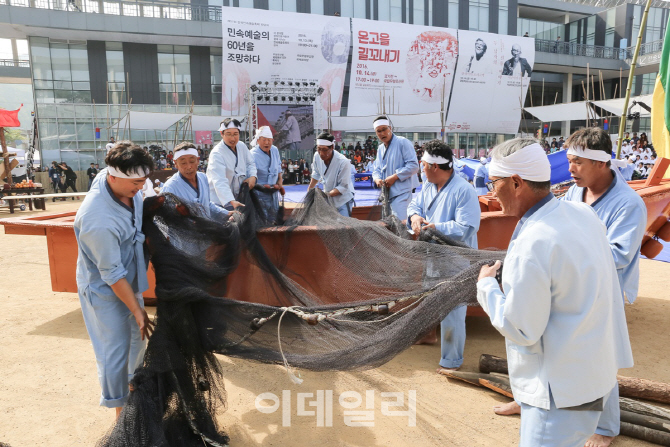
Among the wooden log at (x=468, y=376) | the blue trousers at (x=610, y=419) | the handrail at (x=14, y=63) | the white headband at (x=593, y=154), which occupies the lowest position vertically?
the wooden log at (x=468, y=376)

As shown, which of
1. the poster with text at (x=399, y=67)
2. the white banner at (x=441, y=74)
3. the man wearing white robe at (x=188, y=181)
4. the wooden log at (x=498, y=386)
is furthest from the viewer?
the white banner at (x=441, y=74)

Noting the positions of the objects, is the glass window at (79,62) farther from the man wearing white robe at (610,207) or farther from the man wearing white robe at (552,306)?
the man wearing white robe at (552,306)

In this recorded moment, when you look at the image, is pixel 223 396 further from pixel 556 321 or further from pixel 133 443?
pixel 556 321

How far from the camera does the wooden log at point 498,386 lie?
328 centimetres

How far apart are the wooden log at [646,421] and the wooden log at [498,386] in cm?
67

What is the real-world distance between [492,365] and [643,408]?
3.15 feet

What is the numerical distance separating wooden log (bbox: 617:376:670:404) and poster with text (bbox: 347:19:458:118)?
62.5 ft

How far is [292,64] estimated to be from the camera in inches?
822

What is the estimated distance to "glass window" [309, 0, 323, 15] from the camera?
1001 inches

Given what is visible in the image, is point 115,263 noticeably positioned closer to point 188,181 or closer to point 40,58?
point 188,181

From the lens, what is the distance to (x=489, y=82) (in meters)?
24.5

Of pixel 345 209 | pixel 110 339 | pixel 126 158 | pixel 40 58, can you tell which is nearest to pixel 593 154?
pixel 126 158

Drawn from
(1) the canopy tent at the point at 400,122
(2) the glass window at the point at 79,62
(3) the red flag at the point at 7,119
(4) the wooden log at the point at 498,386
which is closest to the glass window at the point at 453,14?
(1) the canopy tent at the point at 400,122

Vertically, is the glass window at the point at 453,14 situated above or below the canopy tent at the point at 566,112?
above
